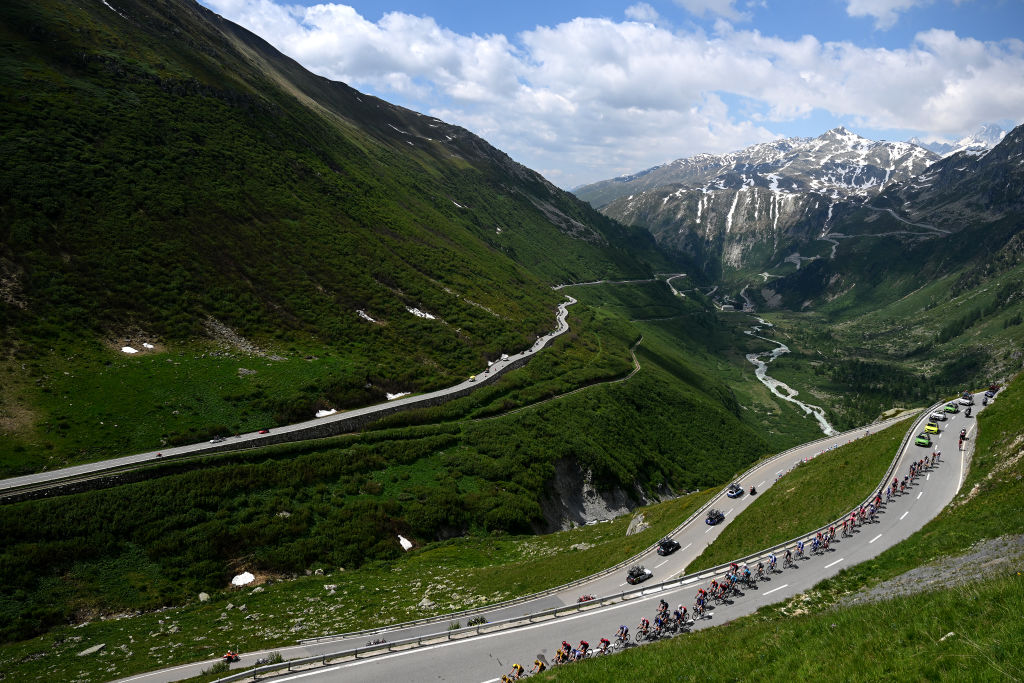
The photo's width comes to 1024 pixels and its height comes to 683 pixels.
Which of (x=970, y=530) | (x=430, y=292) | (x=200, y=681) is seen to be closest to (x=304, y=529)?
(x=200, y=681)

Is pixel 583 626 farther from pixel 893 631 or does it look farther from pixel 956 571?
pixel 956 571

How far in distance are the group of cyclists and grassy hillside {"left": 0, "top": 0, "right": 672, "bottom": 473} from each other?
48.6m

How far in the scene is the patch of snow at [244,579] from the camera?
41.4 metres

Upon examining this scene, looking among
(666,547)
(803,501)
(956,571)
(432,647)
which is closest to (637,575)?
(666,547)

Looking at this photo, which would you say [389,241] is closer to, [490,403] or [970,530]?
[490,403]

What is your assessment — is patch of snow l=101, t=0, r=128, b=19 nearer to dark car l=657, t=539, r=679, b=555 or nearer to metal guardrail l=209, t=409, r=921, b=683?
metal guardrail l=209, t=409, r=921, b=683

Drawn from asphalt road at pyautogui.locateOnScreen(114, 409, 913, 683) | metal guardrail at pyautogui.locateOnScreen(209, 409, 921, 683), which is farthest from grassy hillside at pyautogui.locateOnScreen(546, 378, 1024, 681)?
asphalt road at pyautogui.locateOnScreen(114, 409, 913, 683)

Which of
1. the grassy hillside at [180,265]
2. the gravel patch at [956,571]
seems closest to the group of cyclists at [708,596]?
the gravel patch at [956,571]

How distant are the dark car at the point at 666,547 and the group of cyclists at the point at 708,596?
8164mm

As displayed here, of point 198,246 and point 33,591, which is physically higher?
point 198,246

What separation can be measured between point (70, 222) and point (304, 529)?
6186cm

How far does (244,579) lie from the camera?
137 ft

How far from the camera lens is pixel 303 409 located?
63969 mm

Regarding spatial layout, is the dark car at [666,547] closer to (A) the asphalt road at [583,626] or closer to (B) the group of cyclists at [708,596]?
(A) the asphalt road at [583,626]
